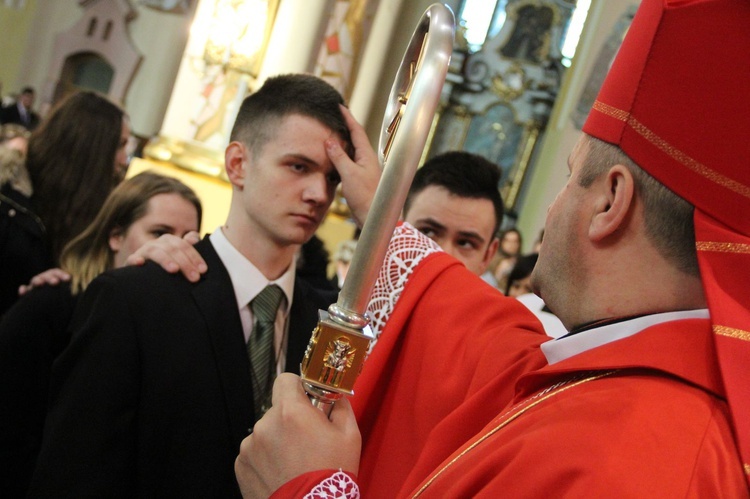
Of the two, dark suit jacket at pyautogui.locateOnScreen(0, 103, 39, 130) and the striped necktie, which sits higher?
the striped necktie

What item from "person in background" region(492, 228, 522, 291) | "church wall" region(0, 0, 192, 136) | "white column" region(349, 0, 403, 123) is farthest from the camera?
"church wall" region(0, 0, 192, 136)

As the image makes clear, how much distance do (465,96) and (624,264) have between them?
14566mm

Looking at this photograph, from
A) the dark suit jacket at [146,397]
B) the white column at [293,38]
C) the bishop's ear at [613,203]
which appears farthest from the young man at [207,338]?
the white column at [293,38]

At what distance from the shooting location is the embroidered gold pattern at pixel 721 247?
3.75ft

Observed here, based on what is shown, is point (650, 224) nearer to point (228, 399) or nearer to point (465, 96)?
point (228, 399)

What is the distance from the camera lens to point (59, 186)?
325 cm

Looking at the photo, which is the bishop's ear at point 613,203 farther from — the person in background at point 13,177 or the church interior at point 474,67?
the church interior at point 474,67

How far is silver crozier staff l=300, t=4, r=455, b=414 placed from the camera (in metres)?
1.06

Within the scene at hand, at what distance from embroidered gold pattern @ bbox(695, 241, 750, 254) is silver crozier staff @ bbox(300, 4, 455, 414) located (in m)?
0.41

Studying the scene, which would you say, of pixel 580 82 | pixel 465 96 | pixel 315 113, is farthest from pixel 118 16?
pixel 315 113

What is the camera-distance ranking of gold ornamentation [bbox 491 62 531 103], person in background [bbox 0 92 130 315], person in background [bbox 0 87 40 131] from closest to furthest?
person in background [bbox 0 92 130 315] < person in background [bbox 0 87 40 131] < gold ornamentation [bbox 491 62 531 103]

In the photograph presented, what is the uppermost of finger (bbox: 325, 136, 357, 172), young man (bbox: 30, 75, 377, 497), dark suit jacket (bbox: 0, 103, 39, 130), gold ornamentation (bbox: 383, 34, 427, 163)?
gold ornamentation (bbox: 383, 34, 427, 163)

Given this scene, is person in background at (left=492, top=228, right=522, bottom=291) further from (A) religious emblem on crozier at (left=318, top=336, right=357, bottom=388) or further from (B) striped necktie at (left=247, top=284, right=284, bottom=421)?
(A) religious emblem on crozier at (left=318, top=336, right=357, bottom=388)

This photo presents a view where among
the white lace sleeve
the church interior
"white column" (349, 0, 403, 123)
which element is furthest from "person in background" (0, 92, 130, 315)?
the church interior
